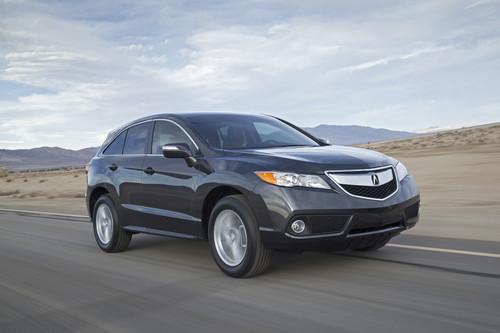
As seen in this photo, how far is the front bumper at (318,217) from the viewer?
17.6 feet

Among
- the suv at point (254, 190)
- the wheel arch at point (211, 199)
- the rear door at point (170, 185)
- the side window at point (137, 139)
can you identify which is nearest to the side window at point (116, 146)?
the side window at point (137, 139)

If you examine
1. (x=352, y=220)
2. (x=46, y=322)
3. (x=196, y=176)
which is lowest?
(x=46, y=322)

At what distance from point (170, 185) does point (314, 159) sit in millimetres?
1811

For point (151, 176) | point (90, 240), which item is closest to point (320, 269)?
point (151, 176)

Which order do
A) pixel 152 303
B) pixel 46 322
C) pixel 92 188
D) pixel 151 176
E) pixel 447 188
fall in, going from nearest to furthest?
1. pixel 46 322
2. pixel 152 303
3. pixel 151 176
4. pixel 92 188
5. pixel 447 188

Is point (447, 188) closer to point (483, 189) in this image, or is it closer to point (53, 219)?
point (483, 189)

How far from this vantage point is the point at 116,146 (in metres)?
8.33

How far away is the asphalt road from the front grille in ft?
2.42

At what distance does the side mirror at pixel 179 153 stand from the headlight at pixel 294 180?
114 centimetres

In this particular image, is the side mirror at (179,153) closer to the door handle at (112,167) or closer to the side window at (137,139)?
the side window at (137,139)

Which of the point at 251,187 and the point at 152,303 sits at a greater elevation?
the point at 251,187

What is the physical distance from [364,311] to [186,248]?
3.81 metres

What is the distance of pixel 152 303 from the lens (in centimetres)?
525

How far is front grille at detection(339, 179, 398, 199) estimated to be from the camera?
547cm
